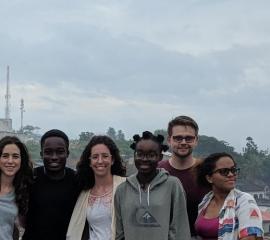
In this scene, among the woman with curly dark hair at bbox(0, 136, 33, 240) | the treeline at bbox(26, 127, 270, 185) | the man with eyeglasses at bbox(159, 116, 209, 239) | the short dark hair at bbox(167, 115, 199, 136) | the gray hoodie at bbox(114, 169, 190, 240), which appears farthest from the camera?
the treeline at bbox(26, 127, 270, 185)

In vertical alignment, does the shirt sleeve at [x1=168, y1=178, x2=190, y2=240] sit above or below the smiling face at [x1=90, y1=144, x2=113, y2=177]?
below

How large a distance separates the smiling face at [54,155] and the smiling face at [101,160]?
233mm

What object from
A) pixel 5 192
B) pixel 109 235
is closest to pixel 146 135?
pixel 109 235

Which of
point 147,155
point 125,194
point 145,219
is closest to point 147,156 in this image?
point 147,155

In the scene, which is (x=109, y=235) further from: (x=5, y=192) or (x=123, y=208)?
(x=5, y=192)

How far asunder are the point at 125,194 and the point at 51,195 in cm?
60

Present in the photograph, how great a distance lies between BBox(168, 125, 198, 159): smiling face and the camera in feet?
14.1

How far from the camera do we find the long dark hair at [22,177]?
4.05m

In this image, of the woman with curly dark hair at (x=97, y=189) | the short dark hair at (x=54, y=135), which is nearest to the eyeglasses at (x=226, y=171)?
the woman with curly dark hair at (x=97, y=189)

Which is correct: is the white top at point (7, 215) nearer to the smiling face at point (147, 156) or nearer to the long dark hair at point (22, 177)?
the long dark hair at point (22, 177)

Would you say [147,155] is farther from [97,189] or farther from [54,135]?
[54,135]

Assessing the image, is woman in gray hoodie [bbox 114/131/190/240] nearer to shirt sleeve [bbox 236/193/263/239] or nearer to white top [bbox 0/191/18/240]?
shirt sleeve [bbox 236/193/263/239]

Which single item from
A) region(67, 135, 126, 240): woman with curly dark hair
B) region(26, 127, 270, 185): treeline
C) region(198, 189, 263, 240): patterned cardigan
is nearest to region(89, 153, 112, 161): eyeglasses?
region(67, 135, 126, 240): woman with curly dark hair

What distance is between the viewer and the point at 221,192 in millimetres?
3867
